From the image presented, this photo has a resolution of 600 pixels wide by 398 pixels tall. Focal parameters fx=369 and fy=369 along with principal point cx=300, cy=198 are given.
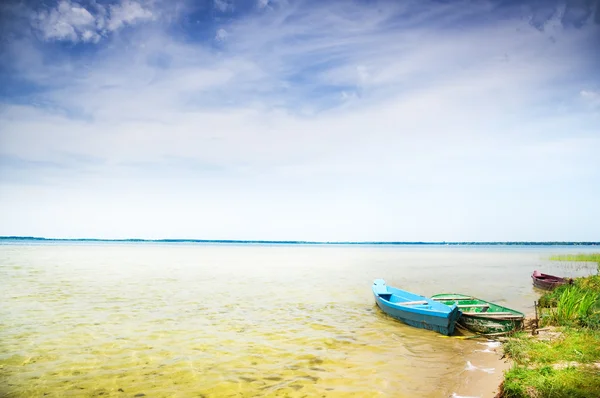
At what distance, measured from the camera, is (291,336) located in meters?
13.6

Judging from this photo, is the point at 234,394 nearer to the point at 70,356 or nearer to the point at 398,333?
the point at 70,356

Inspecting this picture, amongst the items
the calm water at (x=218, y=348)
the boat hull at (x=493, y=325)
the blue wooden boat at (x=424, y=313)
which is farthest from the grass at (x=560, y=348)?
the blue wooden boat at (x=424, y=313)

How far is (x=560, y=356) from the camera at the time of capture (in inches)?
346

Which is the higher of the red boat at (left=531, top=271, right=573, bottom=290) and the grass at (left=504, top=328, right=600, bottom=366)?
the grass at (left=504, top=328, right=600, bottom=366)

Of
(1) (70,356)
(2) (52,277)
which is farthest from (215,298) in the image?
(2) (52,277)

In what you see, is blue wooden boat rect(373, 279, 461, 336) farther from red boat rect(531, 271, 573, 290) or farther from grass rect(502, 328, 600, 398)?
red boat rect(531, 271, 573, 290)

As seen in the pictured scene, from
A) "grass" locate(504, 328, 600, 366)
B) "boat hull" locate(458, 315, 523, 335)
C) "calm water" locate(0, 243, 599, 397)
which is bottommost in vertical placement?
"calm water" locate(0, 243, 599, 397)

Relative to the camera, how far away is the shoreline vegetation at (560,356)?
674 cm

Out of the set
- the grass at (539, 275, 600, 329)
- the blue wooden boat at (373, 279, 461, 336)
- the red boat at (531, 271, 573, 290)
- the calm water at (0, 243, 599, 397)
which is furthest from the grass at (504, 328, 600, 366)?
the red boat at (531, 271, 573, 290)

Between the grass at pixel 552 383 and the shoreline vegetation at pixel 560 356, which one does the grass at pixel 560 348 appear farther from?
the grass at pixel 552 383

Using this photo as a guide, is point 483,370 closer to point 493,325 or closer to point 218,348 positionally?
point 493,325

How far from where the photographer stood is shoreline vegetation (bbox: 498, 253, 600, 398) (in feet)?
22.1

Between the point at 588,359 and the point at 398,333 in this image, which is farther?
the point at 398,333

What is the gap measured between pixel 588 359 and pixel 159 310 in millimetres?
16270
